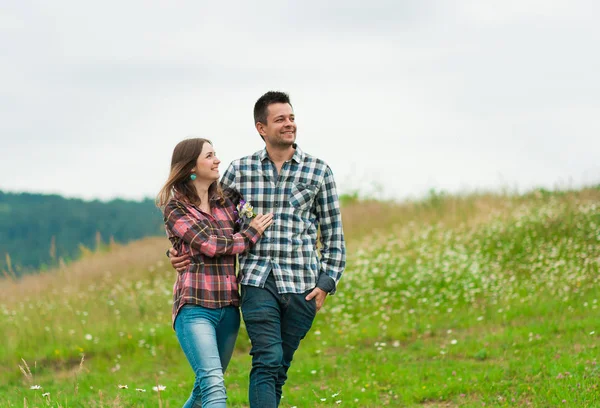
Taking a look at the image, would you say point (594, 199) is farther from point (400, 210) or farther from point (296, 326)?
point (296, 326)

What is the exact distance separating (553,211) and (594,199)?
5.98 ft

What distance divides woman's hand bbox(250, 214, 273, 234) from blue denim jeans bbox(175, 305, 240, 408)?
618mm

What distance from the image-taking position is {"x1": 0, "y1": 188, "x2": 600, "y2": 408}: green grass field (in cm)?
814

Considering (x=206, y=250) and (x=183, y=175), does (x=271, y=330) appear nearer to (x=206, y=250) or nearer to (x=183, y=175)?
(x=206, y=250)

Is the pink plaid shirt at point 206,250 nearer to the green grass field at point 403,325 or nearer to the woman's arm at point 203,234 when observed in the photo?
the woman's arm at point 203,234

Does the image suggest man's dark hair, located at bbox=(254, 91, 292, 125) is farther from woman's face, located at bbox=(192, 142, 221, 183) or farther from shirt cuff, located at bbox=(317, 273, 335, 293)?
shirt cuff, located at bbox=(317, 273, 335, 293)

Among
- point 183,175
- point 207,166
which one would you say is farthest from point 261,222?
point 183,175

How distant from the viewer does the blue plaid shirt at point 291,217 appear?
5457 mm

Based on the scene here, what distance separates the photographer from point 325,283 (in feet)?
18.5

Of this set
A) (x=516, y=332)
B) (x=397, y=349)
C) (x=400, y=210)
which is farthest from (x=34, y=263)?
(x=516, y=332)

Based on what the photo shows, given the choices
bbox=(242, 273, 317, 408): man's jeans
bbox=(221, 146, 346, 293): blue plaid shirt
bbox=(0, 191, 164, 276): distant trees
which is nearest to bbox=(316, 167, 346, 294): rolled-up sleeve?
bbox=(221, 146, 346, 293): blue plaid shirt

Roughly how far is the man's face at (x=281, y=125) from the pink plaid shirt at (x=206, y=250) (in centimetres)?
73

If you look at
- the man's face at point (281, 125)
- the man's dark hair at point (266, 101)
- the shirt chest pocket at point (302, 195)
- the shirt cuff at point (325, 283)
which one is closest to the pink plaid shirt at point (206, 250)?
the shirt chest pocket at point (302, 195)

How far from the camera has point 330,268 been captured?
5762mm
